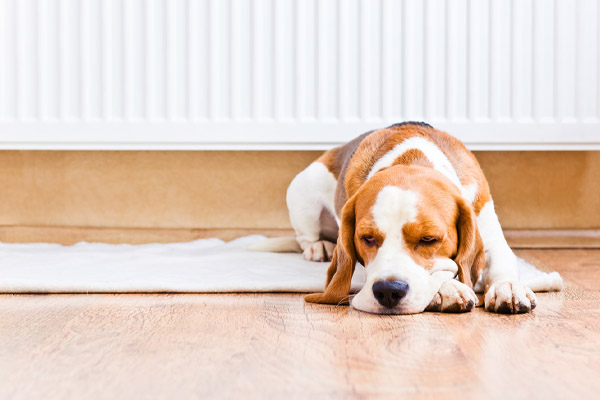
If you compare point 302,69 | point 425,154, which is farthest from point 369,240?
point 302,69

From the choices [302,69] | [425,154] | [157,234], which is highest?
[302,69]

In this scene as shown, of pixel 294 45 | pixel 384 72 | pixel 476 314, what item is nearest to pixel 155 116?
pixel 294 45

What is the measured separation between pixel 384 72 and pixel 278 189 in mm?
568

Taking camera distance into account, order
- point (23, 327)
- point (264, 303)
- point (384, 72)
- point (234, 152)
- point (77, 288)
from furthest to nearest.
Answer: point (234, 152) → point (384, 72) → point (77, 288) → point (264, 303) → point (23, 327)

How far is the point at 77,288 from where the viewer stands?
1477 millimetres

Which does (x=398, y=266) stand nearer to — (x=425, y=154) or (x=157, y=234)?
(x=425, y=154)

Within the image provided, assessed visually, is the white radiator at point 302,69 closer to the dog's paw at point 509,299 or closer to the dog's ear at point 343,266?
the dog's ear at point 343,266

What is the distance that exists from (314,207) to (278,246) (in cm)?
17

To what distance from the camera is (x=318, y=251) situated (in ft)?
6.37

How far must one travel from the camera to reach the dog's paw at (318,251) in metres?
1.94

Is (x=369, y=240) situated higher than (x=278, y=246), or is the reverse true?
(x=369, y=240)

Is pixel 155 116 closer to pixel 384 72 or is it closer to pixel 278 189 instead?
pixel 278 189

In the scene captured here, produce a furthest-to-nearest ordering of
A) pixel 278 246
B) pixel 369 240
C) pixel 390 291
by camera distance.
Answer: pixel 278 246
pixel 369 240
pixel 390 291

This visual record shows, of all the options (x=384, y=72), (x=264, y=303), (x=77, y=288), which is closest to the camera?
(x=264, y=303)
